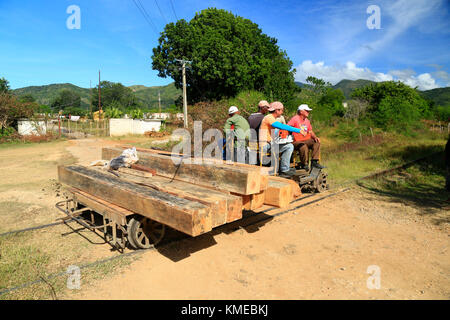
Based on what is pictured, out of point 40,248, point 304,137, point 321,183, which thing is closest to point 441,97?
point 321,183

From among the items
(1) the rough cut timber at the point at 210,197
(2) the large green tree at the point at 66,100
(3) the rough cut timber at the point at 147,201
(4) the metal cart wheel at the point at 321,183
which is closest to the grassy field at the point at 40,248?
(3) the rough cut timber at the point at 147,201

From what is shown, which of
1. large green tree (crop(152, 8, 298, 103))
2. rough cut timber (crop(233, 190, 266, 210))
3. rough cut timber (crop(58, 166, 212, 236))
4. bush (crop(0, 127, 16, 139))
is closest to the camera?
rough cut timber (crop(58, 166, 212, 236))

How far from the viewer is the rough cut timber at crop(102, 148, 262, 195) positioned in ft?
11.5

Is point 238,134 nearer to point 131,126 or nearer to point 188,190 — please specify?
point 188,190

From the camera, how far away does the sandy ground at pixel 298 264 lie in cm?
311

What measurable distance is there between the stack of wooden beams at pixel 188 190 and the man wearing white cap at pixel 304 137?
2.59 meters

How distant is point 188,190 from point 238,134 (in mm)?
2343

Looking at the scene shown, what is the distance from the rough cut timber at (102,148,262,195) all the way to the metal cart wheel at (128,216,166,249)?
824mm

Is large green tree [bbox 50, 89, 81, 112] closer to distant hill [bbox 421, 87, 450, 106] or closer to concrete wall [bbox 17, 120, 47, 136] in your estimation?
concrete wall [bbox 17, 120, 47, 136]

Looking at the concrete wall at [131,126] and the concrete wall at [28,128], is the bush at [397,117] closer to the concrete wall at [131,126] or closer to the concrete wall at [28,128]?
the concrete wall at [131,126]

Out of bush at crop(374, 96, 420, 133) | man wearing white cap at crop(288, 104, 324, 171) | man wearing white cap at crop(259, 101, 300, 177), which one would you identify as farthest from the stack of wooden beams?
bush at crop(374, 96, 420, 133)

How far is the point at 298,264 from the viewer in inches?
147

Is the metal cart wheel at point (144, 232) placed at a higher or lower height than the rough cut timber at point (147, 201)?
lower
